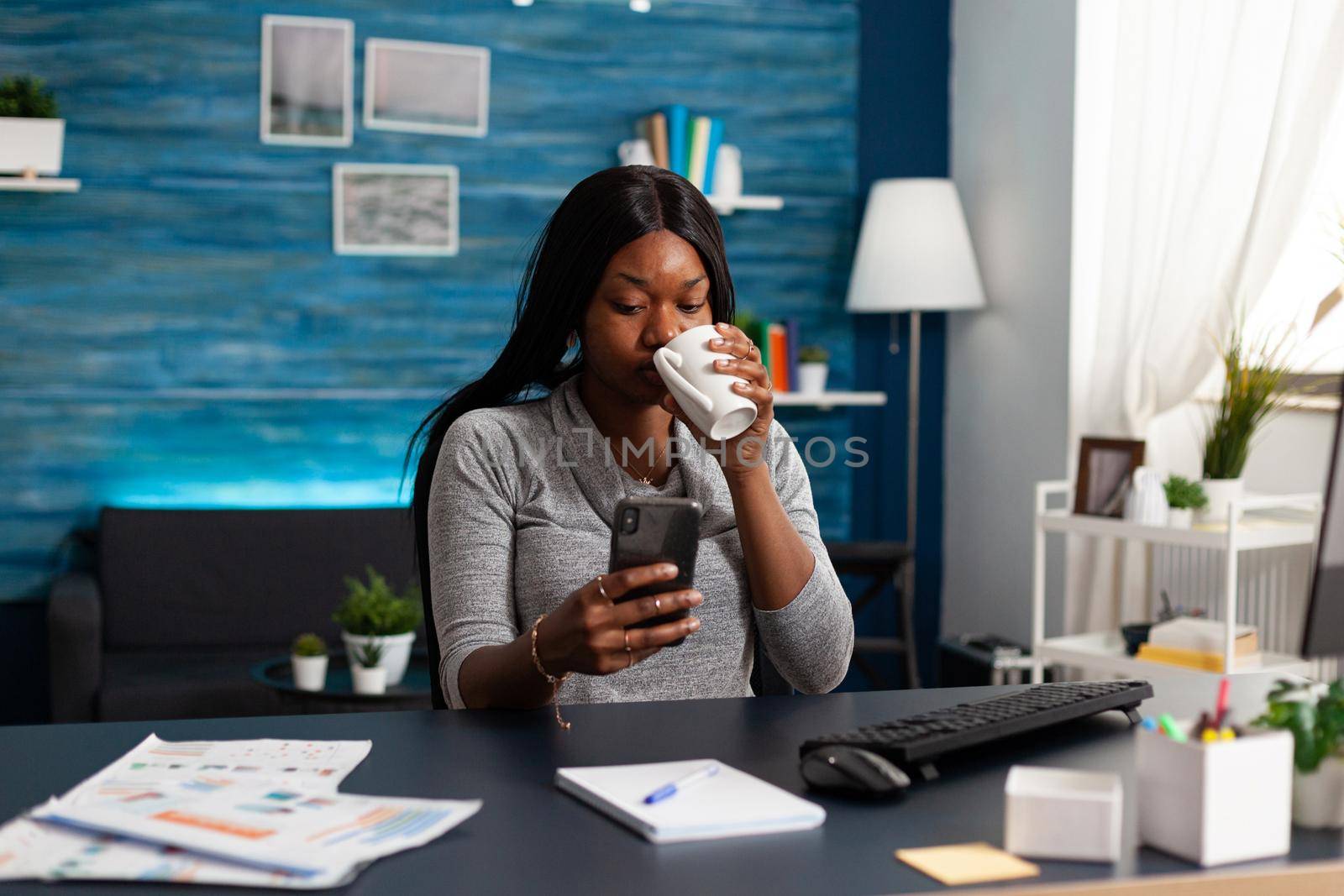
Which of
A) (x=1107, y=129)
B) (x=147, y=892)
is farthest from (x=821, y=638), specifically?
(x=1107, y=129)

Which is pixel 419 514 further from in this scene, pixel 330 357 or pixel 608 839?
pixel 330 357

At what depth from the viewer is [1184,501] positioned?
9.91 feet

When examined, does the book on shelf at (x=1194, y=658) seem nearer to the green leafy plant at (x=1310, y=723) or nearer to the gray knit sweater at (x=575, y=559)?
the gray knit sweater at (x=575, y=559)

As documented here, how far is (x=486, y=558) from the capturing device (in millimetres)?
1471

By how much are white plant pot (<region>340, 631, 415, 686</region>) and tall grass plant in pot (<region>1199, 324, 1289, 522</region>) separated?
1830mm

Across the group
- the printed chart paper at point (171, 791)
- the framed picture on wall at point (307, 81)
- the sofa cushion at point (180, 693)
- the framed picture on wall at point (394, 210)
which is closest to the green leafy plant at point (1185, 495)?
the sofa cushion at point (180, 693)

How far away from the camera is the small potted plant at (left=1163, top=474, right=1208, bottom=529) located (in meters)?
3.01

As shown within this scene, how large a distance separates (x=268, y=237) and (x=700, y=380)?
3.04 meters

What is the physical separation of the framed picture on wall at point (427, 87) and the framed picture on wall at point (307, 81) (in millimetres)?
70

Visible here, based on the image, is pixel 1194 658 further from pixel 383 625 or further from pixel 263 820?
pixel 263 820

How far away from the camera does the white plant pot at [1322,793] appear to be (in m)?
0.92

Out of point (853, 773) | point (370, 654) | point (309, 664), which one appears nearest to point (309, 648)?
point (309, 664)

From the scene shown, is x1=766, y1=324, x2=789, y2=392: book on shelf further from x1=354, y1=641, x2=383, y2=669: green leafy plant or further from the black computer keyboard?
the black computer keyboard

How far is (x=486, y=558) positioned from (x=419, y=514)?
17 centimetres
